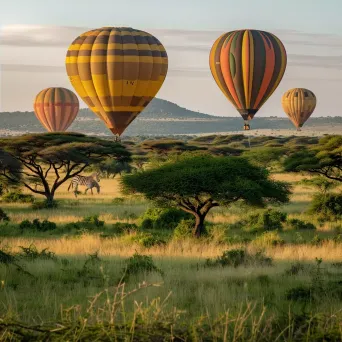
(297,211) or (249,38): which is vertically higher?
(249,38)

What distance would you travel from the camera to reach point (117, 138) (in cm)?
5750

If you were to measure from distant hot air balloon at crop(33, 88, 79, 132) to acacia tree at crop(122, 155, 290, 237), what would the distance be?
6629cm

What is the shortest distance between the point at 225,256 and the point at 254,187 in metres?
6.39

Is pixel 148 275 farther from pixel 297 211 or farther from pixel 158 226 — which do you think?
pixel 297 211

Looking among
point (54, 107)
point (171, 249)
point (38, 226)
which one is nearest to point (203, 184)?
point (171, 249)

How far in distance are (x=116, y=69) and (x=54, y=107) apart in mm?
40520

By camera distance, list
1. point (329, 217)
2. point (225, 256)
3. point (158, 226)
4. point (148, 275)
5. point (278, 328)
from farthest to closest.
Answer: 1. point (329, 217)
2. point (158, 226)
3. point (225, 256)
4. point (148, 275)
5. point (278, 328)

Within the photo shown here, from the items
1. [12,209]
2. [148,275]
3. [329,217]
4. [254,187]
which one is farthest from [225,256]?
[12,209]

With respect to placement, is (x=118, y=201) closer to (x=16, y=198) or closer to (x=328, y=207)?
(x=16, y=198)

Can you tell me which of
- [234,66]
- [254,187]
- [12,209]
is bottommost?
[12,209]

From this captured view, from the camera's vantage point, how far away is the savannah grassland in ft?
21.4

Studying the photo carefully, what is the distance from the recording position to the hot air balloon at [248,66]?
58.7 metres

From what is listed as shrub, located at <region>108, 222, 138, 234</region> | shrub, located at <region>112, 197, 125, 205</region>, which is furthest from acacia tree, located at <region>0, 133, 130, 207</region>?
shrub, located at <region>108, 222, 138, 234</region>

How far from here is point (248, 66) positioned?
192 ft
